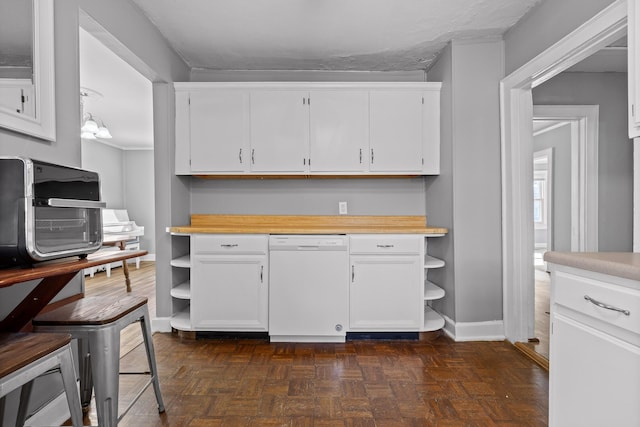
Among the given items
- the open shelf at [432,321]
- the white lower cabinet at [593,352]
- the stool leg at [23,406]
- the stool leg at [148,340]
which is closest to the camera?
the white lower cabinet at [593,352]

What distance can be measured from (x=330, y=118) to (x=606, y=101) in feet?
8.85

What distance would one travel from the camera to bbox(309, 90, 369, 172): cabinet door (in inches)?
115

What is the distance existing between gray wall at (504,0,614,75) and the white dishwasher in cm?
182

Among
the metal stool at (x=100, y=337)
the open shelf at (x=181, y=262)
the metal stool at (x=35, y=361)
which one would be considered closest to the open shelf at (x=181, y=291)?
the open shelf at (x=181, y=262)

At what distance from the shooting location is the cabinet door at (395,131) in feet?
9.53

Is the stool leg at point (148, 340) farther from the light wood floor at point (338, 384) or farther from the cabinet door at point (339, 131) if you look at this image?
the cabinet door at point (339, 131)

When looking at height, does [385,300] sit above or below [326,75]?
below

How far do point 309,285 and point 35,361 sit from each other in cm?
181

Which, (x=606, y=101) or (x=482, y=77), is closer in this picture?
(x=482, y=77)

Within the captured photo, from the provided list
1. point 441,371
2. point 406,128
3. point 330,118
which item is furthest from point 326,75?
point 441,371

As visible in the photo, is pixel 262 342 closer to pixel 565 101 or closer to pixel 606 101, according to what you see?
pixel 565 101

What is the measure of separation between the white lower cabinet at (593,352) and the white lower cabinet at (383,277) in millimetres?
1328

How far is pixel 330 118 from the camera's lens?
292cm

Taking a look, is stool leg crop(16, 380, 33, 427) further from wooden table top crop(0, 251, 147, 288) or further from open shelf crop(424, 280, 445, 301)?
open shelf crop(424, 280, 445, 301)
